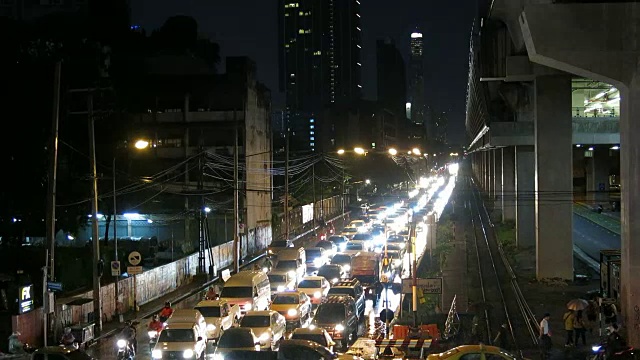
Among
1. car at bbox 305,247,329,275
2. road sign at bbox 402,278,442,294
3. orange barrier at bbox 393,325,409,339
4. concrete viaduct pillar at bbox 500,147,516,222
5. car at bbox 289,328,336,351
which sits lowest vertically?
car at bbox 305,247,329,275

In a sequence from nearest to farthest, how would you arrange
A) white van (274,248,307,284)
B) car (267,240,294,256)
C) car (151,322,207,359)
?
car (151,322,207,359), white van (274,248,307,284), car (267,240,294,256)

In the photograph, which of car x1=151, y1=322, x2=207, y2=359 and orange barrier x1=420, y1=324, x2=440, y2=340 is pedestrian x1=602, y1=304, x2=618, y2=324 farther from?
car x1=151, y1=322, x2=207, y2=359

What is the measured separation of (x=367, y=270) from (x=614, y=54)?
17.2 meters

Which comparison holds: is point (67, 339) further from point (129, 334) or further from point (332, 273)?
point (332, 273)

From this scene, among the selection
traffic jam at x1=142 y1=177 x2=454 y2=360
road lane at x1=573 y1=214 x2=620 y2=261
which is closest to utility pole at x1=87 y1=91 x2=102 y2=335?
traffic jam at x1=142 y1=177 x2=454 y2=360

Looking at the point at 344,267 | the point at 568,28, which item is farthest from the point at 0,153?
the point at 568,28

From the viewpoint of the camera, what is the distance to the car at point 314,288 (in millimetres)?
29891

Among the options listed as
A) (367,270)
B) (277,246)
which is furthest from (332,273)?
(277,246)

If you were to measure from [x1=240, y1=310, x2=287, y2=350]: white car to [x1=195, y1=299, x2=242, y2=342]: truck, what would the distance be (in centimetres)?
149

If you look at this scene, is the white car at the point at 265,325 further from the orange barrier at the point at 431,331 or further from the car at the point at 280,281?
the car at the point at 280,281

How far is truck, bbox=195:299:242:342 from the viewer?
906 inches

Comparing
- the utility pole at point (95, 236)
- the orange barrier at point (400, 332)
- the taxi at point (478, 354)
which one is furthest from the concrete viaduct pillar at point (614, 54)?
the utility pole at point (95, 236)

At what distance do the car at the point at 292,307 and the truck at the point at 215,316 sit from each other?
176cm

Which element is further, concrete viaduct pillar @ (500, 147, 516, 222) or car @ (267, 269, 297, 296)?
concrete viaduct pillar @ (500, 147, 516, 222)
